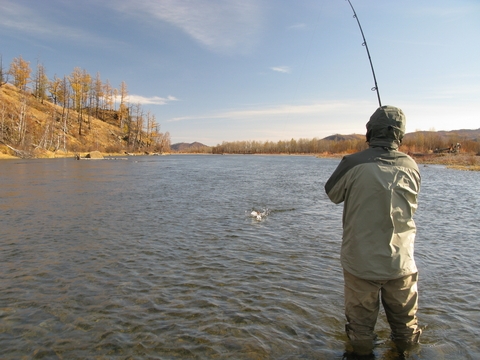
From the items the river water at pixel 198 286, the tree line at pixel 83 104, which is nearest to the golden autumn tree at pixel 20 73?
the tree line at pixel 83 104

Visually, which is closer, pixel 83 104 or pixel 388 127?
pixel 388 127

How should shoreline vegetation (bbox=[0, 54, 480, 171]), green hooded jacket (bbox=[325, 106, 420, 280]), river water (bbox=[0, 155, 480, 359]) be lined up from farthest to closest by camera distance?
shoreline vegetation (bbox=[0, 54, 480, 171]) → river water (bbox=[0, 155, 480, 359]) → green hooded jacket (bbox=[325, 106, 420, 280])

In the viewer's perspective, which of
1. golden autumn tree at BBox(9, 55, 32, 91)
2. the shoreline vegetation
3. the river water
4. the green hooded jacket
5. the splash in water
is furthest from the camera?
golden autumn tree at BBox(9, 55, 32, 91)

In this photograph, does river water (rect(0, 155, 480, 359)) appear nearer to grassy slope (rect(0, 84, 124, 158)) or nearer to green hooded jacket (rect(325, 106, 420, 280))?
green hooded jacket (rect(325, 106, 420, 280))

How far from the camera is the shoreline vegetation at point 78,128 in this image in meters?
59.5

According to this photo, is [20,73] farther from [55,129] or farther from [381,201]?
[381,201]

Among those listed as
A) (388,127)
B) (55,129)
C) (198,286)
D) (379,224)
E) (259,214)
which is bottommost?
(198,286)

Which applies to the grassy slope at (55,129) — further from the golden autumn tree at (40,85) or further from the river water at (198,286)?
the river water at (198,286)

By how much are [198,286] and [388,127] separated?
4469 mm

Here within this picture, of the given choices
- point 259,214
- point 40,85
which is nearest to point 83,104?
point 40,85

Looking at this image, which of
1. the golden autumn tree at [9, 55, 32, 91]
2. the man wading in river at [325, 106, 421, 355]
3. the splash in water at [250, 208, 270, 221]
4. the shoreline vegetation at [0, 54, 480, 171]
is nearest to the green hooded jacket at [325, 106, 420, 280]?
the man wading in river at [325, 106, 421, 355]

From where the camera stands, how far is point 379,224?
11.2ft

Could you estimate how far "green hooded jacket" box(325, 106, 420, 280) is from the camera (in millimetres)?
3381

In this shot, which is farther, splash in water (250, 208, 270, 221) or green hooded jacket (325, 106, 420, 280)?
splash in water (250, 208, 270, 221)
